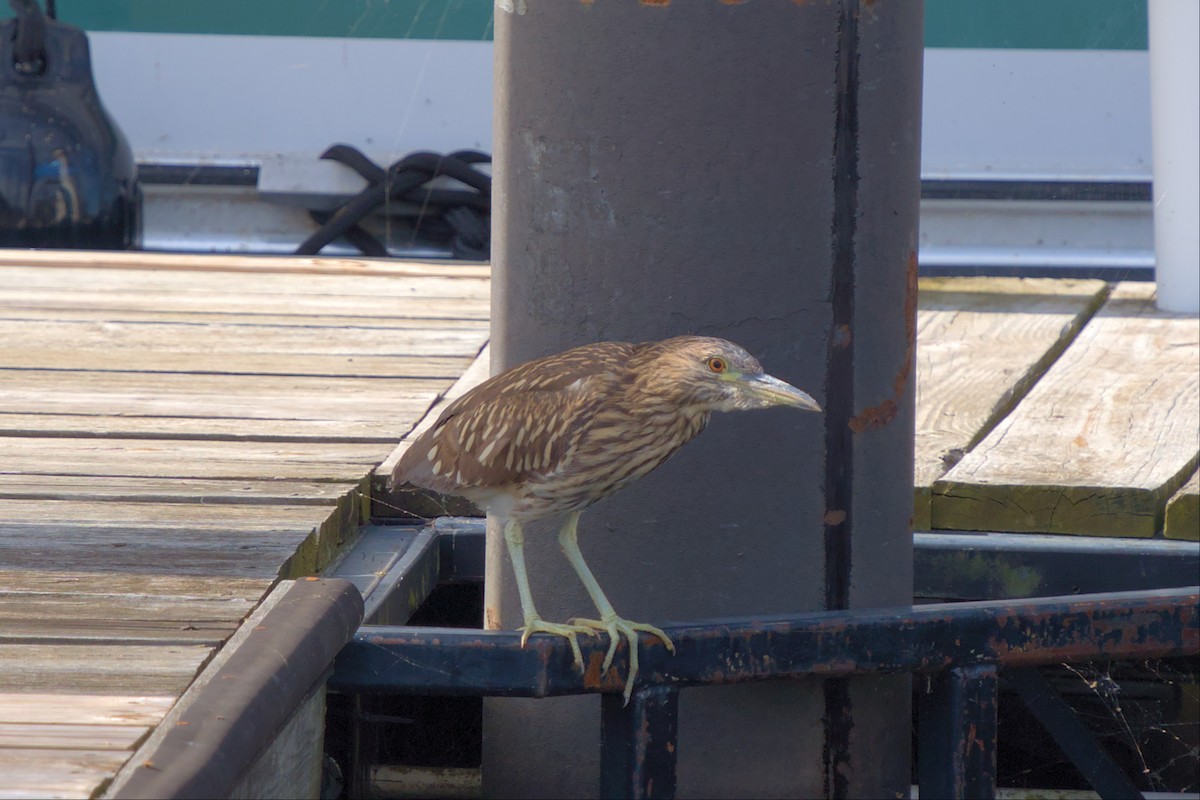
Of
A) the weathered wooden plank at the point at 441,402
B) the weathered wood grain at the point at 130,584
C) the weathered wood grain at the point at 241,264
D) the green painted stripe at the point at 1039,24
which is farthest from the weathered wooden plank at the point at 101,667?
the green painted stripe at the point at 1039,24

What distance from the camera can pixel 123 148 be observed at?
671 centimetres

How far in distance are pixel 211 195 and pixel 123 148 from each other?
0.52m

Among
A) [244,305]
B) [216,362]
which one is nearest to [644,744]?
[216,362]

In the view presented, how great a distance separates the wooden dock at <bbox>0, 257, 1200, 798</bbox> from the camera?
2172 mm

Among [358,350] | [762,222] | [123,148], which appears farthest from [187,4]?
[762,222]

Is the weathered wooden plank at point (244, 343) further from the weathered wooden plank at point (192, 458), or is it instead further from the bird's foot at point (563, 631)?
the bird's foot at point (563, 631)

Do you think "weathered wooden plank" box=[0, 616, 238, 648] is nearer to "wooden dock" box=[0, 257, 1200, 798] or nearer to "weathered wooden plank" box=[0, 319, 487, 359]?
"wooden dock" box=[0, 257, 1200, 798]

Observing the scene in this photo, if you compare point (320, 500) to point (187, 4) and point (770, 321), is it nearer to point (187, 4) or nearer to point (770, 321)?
point (770, 321)

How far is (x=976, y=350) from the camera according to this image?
4.43 m

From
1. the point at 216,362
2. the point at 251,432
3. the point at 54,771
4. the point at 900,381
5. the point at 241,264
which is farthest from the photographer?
the point at 241,264

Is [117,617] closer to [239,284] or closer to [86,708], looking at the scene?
[86,708]

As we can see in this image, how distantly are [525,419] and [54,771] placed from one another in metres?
0.88

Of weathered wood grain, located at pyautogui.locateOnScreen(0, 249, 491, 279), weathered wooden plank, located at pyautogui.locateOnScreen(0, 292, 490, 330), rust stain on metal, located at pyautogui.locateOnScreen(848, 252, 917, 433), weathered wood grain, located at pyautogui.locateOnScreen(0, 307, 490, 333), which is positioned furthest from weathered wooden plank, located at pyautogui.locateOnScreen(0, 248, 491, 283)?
rust stain on metal, located at pyautogui.locateOnScreen(848, 252, 917, 433)

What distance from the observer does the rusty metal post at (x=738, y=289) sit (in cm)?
238
